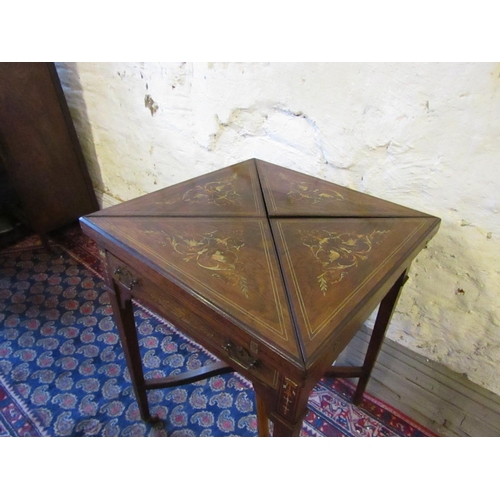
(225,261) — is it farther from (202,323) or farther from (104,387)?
(104,387)

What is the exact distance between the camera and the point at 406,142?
44.1 inches

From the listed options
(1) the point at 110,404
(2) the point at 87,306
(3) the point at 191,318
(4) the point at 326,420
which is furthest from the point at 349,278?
(2) the point at 87,306

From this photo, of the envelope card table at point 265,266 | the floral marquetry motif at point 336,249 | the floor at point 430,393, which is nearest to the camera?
the envelope card table at point 265,266

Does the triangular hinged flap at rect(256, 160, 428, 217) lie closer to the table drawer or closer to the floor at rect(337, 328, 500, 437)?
the table drawer

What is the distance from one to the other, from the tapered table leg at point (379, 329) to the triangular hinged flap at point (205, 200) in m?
0.53

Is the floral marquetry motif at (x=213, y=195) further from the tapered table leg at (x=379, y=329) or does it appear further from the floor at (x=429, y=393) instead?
the floor at (x=429, y=393)

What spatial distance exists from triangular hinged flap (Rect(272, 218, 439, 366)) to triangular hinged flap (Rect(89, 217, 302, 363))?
34mm

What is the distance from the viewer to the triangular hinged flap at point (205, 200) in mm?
1013

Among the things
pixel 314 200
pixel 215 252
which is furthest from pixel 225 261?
pixel 314 200

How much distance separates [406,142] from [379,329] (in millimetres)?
668

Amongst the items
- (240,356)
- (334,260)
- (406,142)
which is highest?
(406,142)

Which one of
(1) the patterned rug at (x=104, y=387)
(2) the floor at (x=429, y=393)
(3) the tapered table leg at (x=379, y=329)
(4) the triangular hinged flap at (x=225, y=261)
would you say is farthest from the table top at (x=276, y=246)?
(1) the patterned rug at (x=104, y=387)

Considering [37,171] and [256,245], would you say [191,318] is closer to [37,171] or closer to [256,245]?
Result: [256,245]

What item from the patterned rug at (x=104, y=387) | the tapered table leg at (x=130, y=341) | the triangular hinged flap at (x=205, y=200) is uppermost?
the triangular hinged flap at (x=205, y=200)
